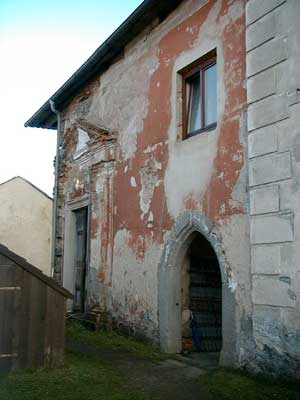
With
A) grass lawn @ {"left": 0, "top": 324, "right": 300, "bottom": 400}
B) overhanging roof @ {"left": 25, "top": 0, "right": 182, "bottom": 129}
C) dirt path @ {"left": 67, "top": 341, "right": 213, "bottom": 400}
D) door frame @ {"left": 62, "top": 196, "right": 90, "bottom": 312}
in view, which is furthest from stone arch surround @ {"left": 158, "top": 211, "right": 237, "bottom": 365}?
door frame @ {"left": 62, "top": 196, "right": 90, "bottom": 312}

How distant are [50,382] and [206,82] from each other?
4.62 metres

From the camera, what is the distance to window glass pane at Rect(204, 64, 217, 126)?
22.9ft

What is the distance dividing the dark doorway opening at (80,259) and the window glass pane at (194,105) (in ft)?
14.0

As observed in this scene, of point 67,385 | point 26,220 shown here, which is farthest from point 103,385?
point 26,220

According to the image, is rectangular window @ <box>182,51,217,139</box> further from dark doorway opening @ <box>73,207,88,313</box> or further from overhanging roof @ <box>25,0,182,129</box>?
dark doorway opening @ <box>73,207,88,313</box>

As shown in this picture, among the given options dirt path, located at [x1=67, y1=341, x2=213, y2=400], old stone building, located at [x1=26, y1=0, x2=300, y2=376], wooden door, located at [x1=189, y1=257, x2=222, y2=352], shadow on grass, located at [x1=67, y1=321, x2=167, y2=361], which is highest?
old stone building, located at [x1=26, y1=0, x2=300, y2=376]

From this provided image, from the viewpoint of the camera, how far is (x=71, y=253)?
11.5 metres

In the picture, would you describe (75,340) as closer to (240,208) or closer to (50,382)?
(50,382)

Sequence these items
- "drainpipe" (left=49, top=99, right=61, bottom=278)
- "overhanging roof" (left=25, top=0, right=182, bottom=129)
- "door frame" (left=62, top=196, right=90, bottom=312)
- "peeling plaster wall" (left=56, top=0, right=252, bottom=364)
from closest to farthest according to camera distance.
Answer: "peeling plaster wall" (left=56, top=0, right=252, bottom=364), "overhanging roof" (left=25, top=0, right=182, bottom=129), "door frame" (left=62, top=196, right=90, bottom=312), "drainpipe" (left=49, top=99, right=61, bottom=278)

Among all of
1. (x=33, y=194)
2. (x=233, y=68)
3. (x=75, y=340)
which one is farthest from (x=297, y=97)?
(x=33, y=194)

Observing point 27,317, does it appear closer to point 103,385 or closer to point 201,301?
point 103,385

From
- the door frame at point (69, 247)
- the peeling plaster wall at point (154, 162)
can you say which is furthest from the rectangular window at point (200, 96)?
the door frame at point (69, 247)

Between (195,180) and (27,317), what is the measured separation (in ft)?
9.78

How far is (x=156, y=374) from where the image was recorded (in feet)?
19.4
